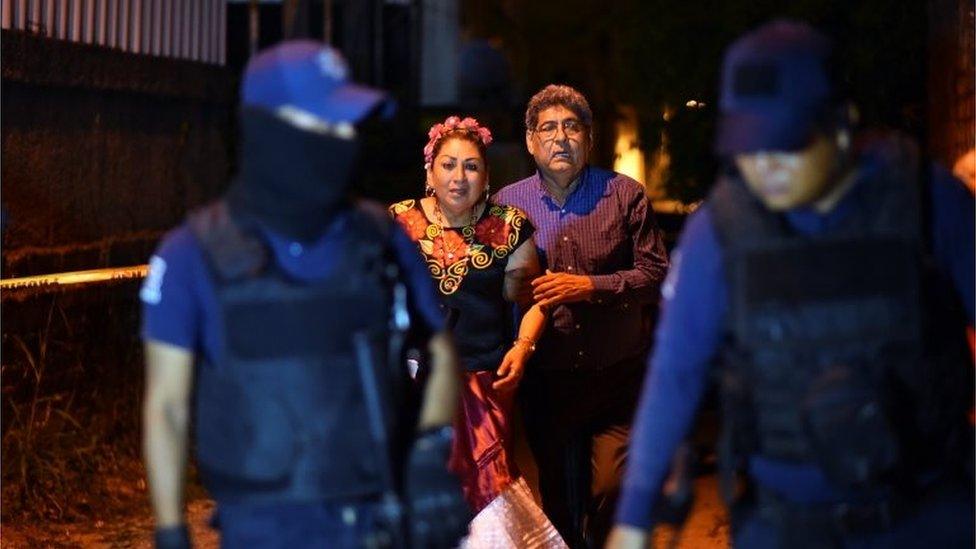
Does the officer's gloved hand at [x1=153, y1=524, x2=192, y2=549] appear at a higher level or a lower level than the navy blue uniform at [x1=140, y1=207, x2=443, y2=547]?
lower

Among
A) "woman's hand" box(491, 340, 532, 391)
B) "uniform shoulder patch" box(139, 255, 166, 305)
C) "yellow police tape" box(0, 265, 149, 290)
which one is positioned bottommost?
"woman's hand" box(491, 340, 532, 391)

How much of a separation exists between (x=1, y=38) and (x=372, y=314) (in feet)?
15.2

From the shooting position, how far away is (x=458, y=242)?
6348mm

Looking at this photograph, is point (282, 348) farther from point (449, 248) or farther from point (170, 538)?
point (449, 248)

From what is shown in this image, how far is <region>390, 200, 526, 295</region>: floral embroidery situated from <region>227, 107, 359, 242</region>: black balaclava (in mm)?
2450

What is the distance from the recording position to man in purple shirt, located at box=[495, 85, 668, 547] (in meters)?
6.70

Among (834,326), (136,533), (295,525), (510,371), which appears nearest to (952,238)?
(834,326)

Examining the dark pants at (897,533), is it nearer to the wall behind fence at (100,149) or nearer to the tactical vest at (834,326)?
the tactical vest at (834,326)

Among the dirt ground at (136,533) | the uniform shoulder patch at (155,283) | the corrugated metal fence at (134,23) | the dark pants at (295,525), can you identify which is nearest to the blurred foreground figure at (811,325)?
the dark pants at (295,525)

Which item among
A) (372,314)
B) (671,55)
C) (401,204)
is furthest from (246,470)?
(671,55)

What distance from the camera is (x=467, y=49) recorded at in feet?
64.3

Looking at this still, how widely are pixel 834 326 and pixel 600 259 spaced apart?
3.21 meters

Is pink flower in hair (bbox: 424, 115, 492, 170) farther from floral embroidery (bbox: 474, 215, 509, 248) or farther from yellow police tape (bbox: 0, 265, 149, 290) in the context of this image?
yellow police tape (bbox: 0, 265, 149, 290)

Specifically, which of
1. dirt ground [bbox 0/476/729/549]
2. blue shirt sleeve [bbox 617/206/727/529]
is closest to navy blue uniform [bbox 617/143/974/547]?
blue shirt sleeve [bbox 617/206/727/529]
